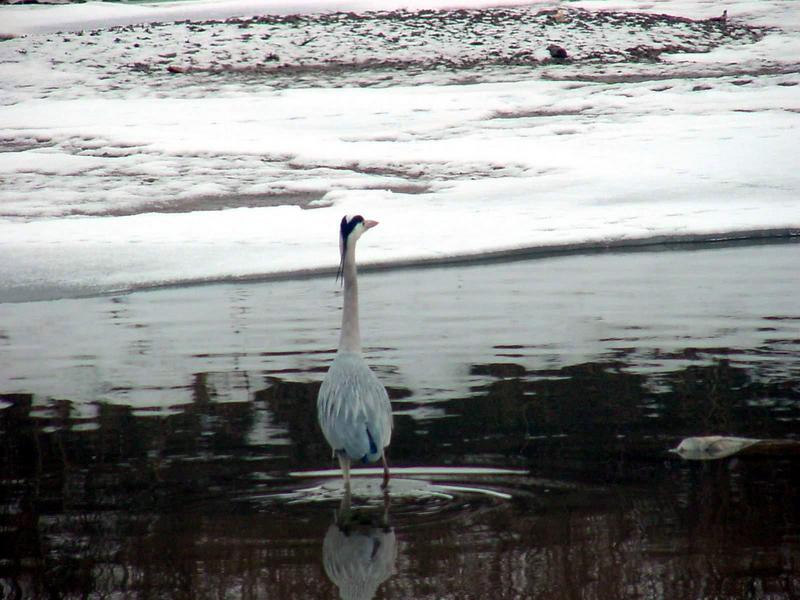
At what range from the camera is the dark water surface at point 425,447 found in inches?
184

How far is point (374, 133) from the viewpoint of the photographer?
21156 millimetres

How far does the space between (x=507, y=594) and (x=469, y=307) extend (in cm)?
599

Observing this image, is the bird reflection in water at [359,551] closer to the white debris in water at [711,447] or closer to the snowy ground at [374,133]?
the white debris in water at [711,447]

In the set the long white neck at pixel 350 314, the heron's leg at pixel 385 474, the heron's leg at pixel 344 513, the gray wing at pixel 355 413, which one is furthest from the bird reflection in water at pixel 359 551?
the long white neck at pixel 350 314

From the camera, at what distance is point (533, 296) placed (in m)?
10.6

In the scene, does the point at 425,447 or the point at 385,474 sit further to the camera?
the point at 425,447

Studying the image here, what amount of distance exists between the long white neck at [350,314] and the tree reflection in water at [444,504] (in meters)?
0.57

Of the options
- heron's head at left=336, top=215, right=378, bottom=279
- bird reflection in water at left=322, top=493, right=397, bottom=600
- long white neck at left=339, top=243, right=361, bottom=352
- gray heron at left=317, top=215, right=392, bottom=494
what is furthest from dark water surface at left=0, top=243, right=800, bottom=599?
heron's head at left=336, top=215, right=378, bottom=279

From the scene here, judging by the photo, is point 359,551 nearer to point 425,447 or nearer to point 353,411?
point 353,411

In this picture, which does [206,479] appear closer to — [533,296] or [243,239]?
[533,296]

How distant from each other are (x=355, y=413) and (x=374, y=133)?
1576 cm

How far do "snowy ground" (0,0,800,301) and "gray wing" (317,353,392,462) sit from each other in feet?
20.7

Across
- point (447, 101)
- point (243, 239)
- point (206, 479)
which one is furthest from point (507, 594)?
point (447, 101)

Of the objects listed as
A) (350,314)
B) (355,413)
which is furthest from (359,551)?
(350,314)
